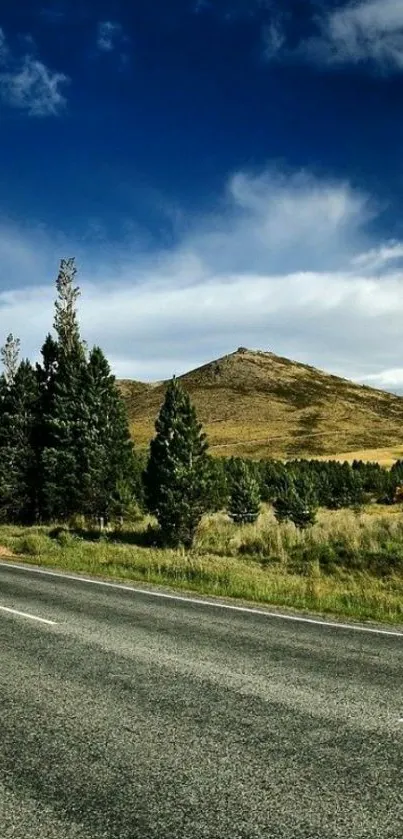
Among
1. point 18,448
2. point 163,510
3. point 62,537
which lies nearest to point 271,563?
point 163,510

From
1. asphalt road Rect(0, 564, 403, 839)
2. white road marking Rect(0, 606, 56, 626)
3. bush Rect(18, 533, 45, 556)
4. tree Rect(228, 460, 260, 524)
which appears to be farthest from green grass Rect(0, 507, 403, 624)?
white road marking Rect(0, 606, 56, 626)

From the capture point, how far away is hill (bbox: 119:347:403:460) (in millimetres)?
93625

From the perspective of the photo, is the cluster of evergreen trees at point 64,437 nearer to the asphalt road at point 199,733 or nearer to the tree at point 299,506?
the tree at point 299,506

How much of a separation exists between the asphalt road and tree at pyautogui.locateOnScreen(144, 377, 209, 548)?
13534 millimetres

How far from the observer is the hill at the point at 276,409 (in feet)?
307

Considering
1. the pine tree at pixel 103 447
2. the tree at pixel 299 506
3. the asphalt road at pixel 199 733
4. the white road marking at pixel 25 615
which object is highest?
the pine tree at pixel 103 447

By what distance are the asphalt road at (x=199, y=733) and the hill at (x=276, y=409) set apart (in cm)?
7517

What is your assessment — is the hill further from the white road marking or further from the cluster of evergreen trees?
the white road marking

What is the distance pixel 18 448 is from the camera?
32.2 metres

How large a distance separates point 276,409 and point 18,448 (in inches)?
3736

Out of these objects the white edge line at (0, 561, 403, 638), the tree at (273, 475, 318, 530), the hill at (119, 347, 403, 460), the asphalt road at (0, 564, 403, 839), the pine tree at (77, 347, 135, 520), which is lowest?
→ the white edge line at (0, 561, 403, 638)

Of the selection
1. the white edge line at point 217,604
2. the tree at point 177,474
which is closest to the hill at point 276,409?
the tree at point 177,474

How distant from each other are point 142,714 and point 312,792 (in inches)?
77.3

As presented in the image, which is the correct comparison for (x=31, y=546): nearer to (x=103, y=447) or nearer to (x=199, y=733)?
(x=103, y=447)
